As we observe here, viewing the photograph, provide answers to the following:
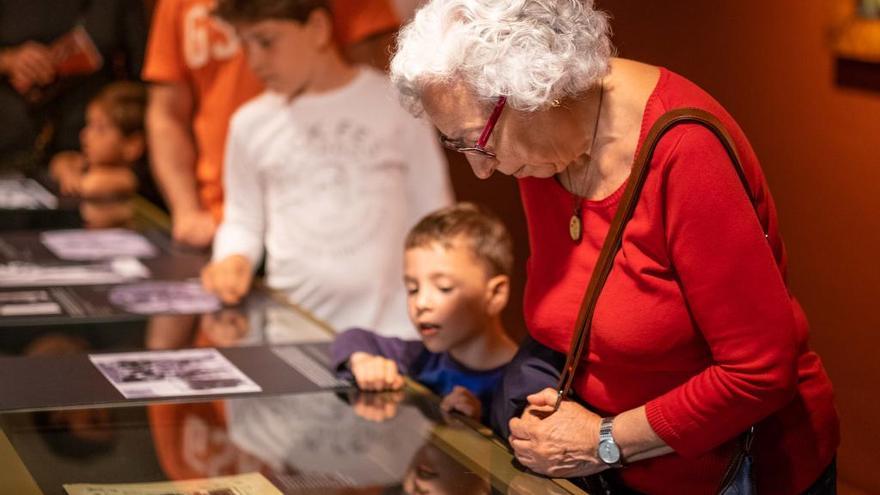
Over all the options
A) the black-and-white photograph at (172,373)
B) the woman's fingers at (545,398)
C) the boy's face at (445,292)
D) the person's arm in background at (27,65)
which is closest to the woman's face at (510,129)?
the woman's fingers at (545,398)

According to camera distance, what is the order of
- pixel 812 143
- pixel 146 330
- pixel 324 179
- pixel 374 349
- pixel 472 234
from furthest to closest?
1. pixel 324 179
2. pixel 812 143
3. pixel 146 330
4. pixel 374 349
5. pixel 472 234

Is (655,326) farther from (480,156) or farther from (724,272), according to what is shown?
(480,156)

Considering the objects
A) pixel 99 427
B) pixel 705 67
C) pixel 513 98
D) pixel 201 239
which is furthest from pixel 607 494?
pixel 201 239

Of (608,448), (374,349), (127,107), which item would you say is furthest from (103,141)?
(608,448)

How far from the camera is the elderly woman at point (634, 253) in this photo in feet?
5.71

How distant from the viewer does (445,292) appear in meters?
2.52

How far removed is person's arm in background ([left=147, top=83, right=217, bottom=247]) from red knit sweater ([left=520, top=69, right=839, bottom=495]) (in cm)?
245

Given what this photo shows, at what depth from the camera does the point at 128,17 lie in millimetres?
5543

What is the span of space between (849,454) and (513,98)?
5.72 ft

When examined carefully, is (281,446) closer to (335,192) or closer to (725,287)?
(725,287)

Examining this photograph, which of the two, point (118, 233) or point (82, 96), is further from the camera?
point (82, 96)

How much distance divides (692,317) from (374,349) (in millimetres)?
1003

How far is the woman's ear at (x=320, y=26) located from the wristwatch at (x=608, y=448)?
6.19 feet

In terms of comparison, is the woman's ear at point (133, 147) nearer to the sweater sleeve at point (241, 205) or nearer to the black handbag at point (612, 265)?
the sweater sleeve at point (241, 205)
